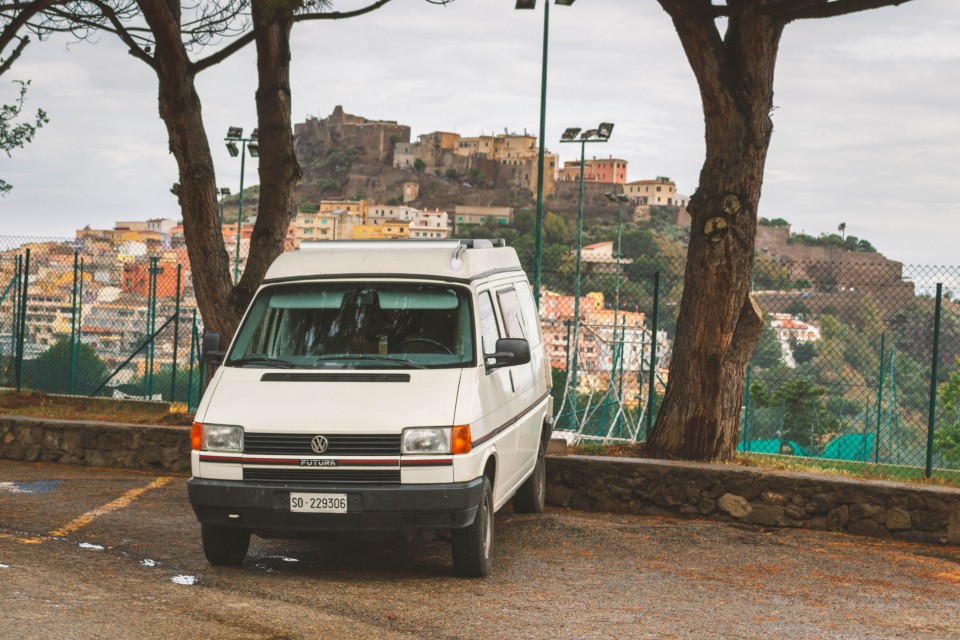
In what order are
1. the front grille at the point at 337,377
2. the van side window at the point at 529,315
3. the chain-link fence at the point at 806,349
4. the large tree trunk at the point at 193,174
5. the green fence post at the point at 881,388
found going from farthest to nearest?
the green fence post at the point at 881,388 < the large tree trunk at the point at 193,174 < the chain-link fence at the point at 806,349 < the van side window at the point at 529,315 < the front grille at the point at 337,377

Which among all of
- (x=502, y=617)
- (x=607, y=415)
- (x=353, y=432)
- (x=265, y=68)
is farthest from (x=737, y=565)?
(x=607, y=415)

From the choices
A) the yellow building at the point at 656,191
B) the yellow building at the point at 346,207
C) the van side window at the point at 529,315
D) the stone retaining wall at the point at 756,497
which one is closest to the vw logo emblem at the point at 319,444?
the van side window at the point at 529,315

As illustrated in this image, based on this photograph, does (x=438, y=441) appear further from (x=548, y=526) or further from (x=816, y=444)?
(x=816, y=444)

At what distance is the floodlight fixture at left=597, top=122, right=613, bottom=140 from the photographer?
107ft

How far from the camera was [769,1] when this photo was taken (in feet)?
35.2

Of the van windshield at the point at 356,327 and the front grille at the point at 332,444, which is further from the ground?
the van windshield at the point at 356,327

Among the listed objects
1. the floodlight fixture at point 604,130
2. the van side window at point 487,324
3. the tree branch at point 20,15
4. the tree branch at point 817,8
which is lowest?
the van side window at point 487,324

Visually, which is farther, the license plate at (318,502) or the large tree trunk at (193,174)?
the large tree trunk at (193,174)

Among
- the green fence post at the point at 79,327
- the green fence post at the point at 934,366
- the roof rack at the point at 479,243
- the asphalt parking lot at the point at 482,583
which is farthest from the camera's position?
the green fence post at the point at 79,327

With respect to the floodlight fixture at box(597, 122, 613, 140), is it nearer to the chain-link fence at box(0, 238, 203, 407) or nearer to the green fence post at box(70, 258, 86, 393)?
the chain-link fence at box(0, 238, 203, 407)

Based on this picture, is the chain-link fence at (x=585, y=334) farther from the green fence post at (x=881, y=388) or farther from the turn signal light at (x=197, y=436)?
the turn signal light at (x=197, y=436)

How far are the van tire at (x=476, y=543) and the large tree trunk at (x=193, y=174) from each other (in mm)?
7105

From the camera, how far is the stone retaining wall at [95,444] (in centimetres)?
1230

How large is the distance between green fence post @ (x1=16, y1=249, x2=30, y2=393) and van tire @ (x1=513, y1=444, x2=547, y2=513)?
883 cm
